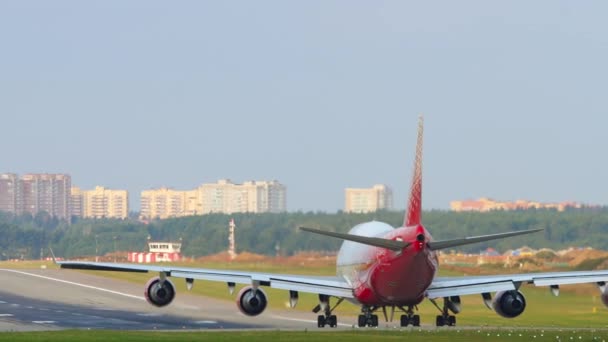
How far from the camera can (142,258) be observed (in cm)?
12350

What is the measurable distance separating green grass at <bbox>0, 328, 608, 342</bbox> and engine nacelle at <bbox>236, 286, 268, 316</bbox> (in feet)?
13.1

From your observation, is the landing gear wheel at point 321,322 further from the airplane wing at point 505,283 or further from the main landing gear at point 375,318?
the airplane wing at point 505,283

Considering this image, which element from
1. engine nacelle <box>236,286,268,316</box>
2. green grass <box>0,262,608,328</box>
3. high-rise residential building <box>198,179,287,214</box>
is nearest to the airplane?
engine nacelle <box>236,286,268,316</box>

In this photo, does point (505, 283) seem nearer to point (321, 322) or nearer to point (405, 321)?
point (405, 321)

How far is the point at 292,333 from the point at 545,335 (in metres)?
9.23

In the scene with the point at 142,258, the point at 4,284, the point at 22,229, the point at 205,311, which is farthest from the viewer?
the point at 22,229

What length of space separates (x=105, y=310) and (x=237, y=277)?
24.6m

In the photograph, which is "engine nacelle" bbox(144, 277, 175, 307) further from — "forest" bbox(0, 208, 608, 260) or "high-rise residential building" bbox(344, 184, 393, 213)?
"high-rise residential building" bbox(344, 184, 393, 213)

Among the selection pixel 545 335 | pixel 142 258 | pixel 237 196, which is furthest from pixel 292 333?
pixel 237 196

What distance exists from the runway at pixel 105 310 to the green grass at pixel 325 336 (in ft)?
31.1

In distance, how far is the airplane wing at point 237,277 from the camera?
54.5 meters

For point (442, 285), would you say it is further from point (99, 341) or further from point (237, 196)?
point (237, 196)

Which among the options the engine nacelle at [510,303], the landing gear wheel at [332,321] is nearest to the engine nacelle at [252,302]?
the landing gear wheel at [332,321]

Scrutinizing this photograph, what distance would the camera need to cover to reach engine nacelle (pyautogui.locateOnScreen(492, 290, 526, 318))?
5656cm
